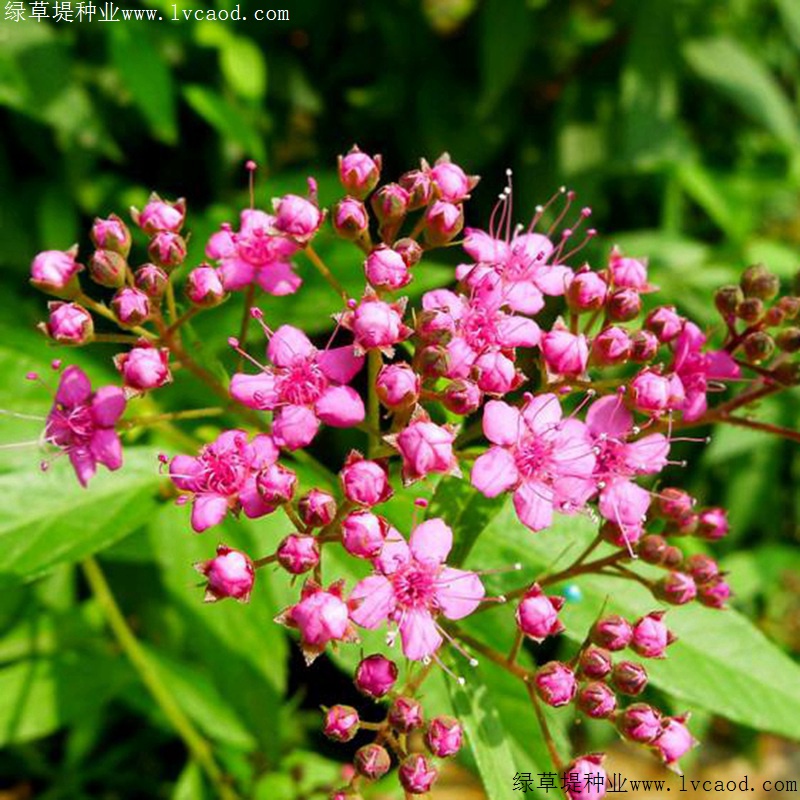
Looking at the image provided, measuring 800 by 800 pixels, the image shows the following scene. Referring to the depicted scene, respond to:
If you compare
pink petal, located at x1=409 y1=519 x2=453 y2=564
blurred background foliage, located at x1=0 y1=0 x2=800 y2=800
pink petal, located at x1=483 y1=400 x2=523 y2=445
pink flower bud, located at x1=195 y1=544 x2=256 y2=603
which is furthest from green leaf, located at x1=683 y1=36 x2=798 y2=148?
pink flower bud, located at x1=195 y1=544 x2=256 y2=603

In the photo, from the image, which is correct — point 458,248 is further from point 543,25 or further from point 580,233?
point 543,25

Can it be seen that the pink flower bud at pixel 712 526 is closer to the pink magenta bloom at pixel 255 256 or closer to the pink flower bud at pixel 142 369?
the pink magenta bloom at pixel 255 256

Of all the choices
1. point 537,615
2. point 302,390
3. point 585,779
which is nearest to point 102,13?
point 302,390

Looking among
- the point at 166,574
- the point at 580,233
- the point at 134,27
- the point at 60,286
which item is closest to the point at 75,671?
the point at 166,574

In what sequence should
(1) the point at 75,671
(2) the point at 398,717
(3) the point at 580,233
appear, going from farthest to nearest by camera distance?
(3) the point at 580,233
(1) the point at 75,671
(2) the point at 398,717

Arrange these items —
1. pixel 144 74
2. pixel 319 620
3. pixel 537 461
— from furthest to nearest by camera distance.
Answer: pixel 144 74 → pixel 537 461 → pixel 319 620

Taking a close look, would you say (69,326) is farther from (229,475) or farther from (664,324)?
(664,324)

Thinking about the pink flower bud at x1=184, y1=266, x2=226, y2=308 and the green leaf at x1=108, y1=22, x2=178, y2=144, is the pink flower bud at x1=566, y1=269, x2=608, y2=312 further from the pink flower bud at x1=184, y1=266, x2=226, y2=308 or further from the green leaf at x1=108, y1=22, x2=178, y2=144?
the green leaf at x1=108, y1=22, x2=178, y2=144
